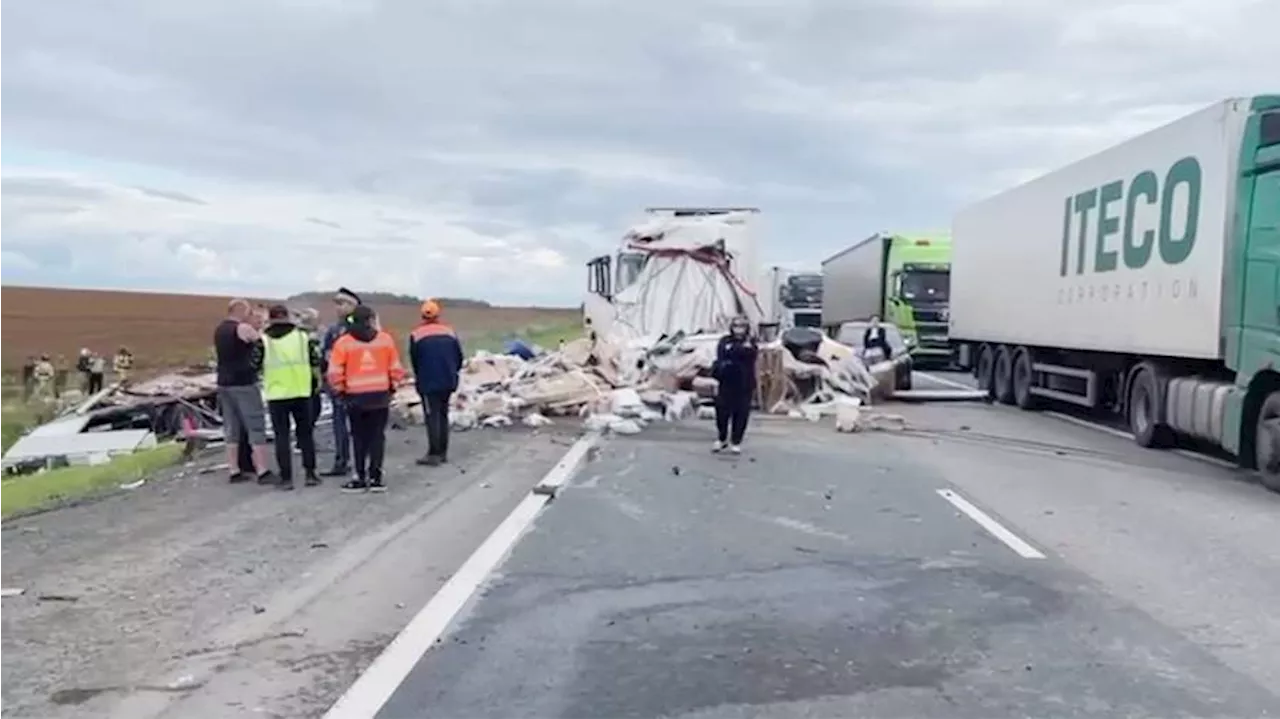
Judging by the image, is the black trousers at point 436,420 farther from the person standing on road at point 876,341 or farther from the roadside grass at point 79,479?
the person standing on road at point 876,341

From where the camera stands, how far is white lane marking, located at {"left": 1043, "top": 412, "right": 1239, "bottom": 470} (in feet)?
51.8

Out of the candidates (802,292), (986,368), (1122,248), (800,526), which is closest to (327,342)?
(800,526)

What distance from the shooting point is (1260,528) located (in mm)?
10680

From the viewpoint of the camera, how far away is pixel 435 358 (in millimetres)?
14227

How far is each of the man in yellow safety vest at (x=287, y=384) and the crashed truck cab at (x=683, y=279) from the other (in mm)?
11991

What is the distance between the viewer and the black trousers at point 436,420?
46.9 feet

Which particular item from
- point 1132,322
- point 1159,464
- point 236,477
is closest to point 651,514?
point 236,477

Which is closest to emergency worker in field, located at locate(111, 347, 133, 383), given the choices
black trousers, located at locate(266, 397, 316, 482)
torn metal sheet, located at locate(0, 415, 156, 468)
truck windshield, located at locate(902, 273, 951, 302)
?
torn metal sheet, located at locate(0, 415, 156, 468)

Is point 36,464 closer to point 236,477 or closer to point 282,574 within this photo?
point 236,477

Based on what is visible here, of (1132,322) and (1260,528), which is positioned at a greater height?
(1132,322)

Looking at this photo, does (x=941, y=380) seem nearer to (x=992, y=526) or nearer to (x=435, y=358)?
(x=435, y=358)

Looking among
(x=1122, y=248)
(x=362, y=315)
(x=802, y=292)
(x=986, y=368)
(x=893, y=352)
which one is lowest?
(x=986, y=368)

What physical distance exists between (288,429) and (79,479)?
17.7ft

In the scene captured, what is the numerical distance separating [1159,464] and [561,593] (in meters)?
9.99
